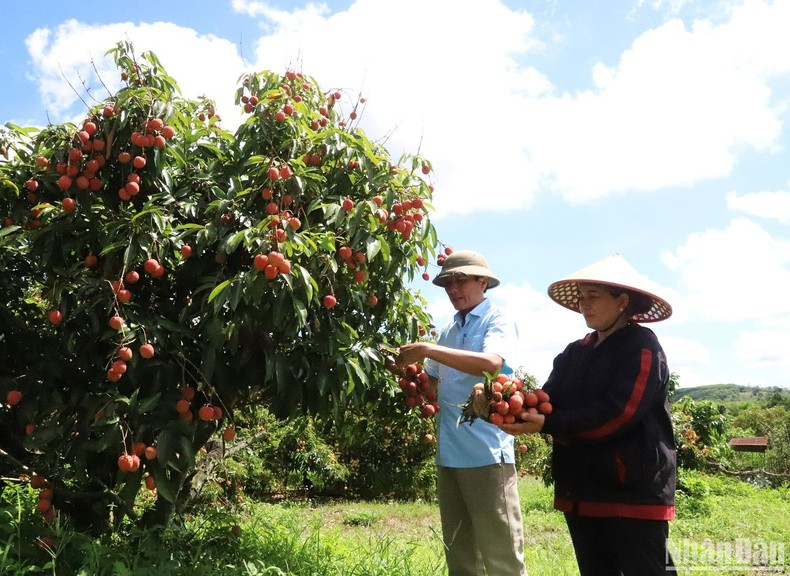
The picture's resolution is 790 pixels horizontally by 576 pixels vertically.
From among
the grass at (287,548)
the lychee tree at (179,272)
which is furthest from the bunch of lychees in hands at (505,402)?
the grass at (287,548)

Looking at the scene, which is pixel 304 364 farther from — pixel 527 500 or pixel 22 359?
pixel 527 500

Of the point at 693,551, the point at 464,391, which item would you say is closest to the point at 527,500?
the point at 693,551

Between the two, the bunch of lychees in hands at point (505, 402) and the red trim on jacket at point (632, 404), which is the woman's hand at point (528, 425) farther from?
the red trim on jacket at point (632, 404)

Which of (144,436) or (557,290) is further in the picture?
(557,290)

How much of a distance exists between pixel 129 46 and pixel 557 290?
220 centimetres

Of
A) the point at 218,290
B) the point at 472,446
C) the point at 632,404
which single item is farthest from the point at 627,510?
the point at 218,290

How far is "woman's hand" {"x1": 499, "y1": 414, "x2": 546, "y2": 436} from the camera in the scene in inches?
85.3

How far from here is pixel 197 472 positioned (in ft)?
12.5

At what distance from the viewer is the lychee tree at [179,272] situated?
238 cm

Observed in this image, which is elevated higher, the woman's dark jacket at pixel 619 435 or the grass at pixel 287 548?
the woman's dark jacket at pixel 619 435

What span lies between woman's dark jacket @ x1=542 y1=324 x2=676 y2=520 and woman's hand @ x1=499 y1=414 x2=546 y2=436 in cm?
2

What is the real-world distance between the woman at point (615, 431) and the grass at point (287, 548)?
3.80 feet

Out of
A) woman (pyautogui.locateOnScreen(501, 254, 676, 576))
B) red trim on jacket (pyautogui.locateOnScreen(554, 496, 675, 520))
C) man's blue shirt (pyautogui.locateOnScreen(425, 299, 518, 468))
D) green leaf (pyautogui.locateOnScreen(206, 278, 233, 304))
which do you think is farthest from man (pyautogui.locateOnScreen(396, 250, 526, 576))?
green leaf (pyautogui.locateOnScreen(206, 278, 233, 304))

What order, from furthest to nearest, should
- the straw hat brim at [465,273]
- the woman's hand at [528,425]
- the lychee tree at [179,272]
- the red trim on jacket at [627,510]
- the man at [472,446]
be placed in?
the straw hat brim at [465,273] < the man at [472,446] < the lychee tree at [179,272] < the woman's hand at [528,425] < the red trim on jacket at [627,510]
